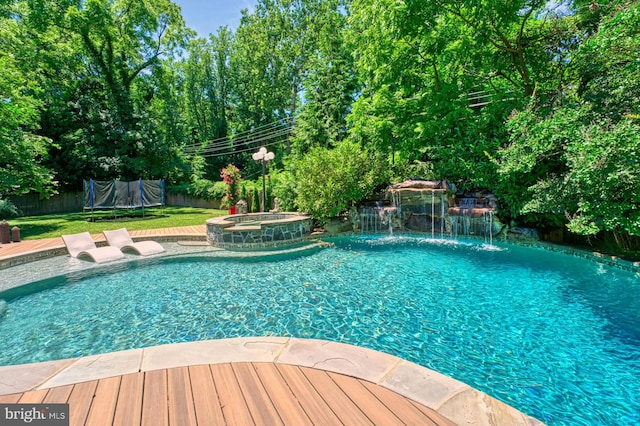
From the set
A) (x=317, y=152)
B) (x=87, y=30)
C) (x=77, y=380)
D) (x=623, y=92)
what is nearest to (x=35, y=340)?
(x=77, y=380)

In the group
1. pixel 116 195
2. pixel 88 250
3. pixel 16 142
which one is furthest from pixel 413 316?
pixel 116 195

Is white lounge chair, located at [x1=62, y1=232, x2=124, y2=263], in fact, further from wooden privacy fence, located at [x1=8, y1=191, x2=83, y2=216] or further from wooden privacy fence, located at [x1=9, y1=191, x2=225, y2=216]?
wooden privacy fence, located at [x1=8, y1=191, x2=83, y2=216]

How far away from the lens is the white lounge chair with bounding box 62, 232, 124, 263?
770 centimetres

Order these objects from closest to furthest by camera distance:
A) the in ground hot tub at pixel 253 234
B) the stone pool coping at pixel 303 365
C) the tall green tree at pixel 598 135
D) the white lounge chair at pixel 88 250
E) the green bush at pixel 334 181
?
the stone pool coping at pixel 303 365
the tall green tree at pixel 598 135
the white lounge chair at pixel 88 250
the in ground hot tub at pixel 253 234
the green bush at pixel 334 181

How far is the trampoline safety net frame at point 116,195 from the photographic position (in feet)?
48.4

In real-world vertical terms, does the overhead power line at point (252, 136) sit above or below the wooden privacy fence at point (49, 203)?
above

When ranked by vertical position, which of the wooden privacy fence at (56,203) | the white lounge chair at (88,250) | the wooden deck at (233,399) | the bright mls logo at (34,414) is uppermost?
the wooden privacy fence at (56,203)

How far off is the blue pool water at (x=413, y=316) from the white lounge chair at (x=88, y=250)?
29.4 inches

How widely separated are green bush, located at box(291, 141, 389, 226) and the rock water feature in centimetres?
80

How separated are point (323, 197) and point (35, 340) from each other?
26.1 ft

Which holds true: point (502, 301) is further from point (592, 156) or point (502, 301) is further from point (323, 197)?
point (323, 197)

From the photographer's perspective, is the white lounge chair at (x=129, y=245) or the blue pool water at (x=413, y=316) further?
the white lounge chair at (x=129, y=245)

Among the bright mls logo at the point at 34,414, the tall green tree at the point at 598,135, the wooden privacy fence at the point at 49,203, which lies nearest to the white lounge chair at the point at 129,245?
the bright mls logo at the point at 34,414

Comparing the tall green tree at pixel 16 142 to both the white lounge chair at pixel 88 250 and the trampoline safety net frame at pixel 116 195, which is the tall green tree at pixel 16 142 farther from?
the white lounge chair at pixel 88 250
